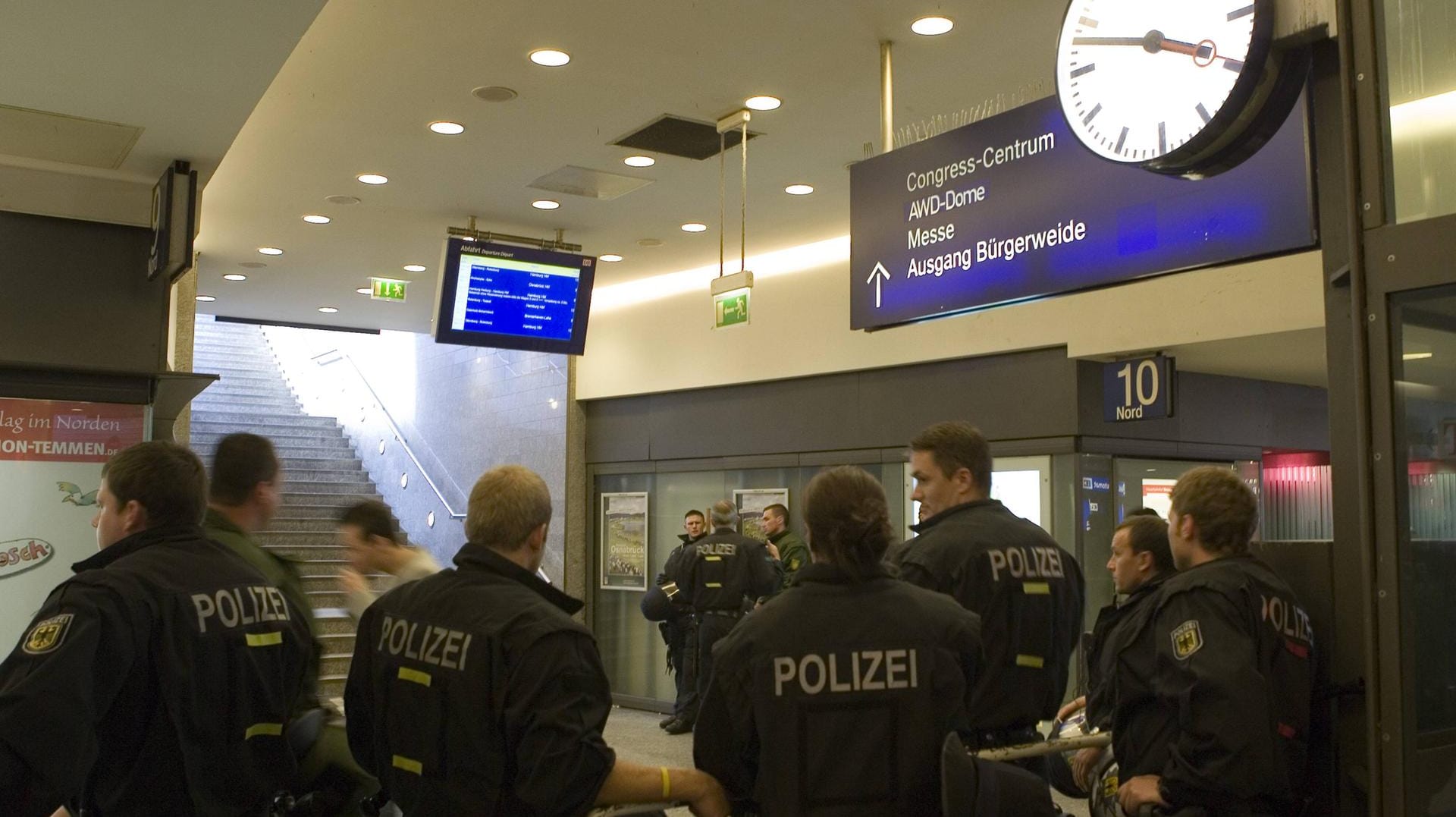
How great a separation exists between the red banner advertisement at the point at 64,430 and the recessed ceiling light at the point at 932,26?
373 cm

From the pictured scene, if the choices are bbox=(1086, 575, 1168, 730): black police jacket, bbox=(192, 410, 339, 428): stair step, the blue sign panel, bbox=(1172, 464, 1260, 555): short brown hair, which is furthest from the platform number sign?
bbox=(192, 410, 339, 428): stair step

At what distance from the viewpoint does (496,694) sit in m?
2.32

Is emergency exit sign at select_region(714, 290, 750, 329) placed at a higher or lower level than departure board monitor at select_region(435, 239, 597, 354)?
lower

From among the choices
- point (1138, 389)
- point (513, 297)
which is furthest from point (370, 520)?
point (1138, 389)

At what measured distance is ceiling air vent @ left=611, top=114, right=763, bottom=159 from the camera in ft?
19.5

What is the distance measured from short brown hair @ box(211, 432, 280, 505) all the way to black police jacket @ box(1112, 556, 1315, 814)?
2.15 metres

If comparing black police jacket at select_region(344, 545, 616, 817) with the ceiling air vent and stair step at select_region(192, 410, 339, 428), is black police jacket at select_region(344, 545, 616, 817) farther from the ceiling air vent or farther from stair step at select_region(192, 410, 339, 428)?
stair step at select_region(192, 410, 339, 428)

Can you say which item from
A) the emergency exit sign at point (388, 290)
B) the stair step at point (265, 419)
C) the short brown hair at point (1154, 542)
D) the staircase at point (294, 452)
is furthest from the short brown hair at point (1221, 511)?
the stair step at point (265, 419)

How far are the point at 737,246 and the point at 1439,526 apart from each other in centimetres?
668

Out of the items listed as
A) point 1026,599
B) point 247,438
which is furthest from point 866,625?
point 247,438

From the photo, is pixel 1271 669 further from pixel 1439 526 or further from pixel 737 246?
pixel 737 246

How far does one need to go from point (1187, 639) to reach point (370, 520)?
2508 mm

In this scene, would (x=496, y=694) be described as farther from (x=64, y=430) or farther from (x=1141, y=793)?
(x=64, y=430)

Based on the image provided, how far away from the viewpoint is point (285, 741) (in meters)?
2.69
